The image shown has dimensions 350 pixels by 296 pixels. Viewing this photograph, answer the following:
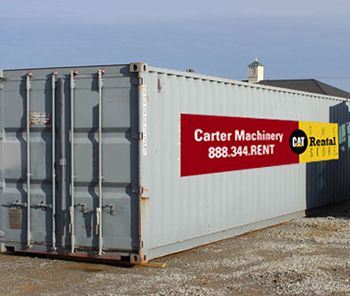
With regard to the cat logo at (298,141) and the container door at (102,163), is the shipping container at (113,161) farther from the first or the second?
the cat logo at (298,141)

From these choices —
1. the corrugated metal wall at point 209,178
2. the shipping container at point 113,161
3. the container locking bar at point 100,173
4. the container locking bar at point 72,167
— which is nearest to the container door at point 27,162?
the shipping container at point 113,161

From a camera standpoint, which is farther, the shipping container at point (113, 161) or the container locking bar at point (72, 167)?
the container locking bar at point (72, 167)

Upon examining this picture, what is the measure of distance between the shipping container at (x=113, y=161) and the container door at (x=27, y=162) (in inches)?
0.6

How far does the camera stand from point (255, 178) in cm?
1252

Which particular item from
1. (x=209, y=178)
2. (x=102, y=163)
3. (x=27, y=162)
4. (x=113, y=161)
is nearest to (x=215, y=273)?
(x=113, y=161)

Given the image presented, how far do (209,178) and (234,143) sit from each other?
1137 millimetres

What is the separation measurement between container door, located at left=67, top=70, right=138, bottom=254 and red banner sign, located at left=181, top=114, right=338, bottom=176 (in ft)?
4.32

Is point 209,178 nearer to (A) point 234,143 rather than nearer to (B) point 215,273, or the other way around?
(A) point 234,143

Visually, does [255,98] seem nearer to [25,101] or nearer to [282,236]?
[282,236]

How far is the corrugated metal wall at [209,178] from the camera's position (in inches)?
372

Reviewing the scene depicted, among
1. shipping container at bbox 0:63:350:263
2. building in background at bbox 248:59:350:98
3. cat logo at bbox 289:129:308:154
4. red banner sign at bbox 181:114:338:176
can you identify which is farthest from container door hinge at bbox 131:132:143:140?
building in background at bbox 248:59:350:98

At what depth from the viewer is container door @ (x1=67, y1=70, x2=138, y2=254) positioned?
29.9 feet

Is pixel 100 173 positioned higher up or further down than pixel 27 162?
further down

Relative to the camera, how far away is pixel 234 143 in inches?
460
